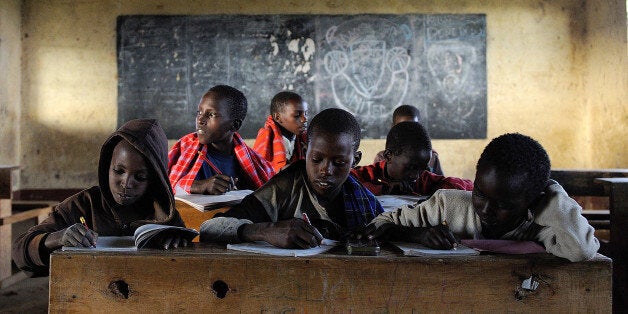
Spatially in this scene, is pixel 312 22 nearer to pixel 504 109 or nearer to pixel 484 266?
pixel 504 109

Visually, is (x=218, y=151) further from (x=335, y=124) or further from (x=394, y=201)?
(x=335, y=124)

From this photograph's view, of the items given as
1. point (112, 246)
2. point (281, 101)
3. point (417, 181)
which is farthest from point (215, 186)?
point (281, 101)

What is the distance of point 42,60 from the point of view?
684 cm

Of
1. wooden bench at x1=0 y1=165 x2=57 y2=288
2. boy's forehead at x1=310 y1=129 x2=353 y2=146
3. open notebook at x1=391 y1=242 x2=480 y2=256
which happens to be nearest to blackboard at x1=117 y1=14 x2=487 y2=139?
wooden bench at x1=0 y1=165 x2=57 y2=288

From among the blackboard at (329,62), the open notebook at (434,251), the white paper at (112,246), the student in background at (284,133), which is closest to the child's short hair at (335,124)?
the open notebook at (434,251)

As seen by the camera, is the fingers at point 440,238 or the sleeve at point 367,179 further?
the sleeve at point 367,179

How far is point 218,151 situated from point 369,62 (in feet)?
11.7

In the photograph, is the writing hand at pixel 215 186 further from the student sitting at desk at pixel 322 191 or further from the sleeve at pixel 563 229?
the sleeve at pixel 563 229

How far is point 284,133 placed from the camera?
452 cm

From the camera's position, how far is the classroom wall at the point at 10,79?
638 centimetres

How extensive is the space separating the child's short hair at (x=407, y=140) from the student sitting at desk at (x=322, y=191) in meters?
0.89

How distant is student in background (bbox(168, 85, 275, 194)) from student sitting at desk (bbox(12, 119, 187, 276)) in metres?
1.23

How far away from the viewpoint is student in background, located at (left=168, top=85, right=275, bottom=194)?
336 centimetres

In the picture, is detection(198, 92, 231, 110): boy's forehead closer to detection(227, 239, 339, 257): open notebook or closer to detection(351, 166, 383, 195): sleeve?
detection(351, 166, 383, 195): sleeve
